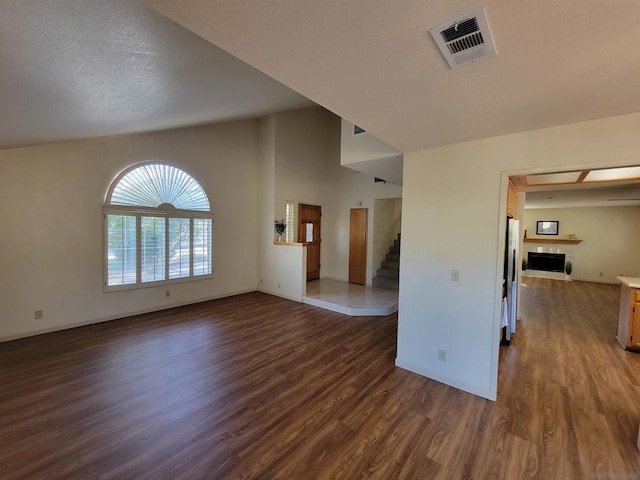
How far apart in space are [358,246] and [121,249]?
5.10 m

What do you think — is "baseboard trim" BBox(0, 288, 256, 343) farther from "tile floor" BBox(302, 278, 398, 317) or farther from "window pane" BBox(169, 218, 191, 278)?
"tile floor" BBox(302, 278, 398, 317)

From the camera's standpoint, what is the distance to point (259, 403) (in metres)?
2.40

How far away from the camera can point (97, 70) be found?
1777mm

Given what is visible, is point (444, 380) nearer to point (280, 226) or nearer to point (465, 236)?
point (465, 236)

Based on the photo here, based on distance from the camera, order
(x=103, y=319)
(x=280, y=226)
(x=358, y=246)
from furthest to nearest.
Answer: (x=358, y=246) → (x=280, y=226) → (x=103, y=319)

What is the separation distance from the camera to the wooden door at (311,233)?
7012mm

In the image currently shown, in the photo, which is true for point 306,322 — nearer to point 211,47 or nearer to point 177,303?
point 177,303

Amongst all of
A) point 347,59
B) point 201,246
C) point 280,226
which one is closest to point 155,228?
point 201,246

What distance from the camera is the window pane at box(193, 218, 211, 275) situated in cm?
548

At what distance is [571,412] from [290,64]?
11.4 feet

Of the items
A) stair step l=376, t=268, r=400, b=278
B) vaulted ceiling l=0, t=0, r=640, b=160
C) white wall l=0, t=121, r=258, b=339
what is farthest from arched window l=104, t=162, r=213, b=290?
stair step l=376, t=268, r=400, b=278

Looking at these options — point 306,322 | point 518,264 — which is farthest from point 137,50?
point 518,264

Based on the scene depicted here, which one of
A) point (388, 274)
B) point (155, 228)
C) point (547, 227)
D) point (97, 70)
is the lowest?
point (388, 274)

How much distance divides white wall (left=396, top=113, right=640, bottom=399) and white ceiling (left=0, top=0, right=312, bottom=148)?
2.26 meters
